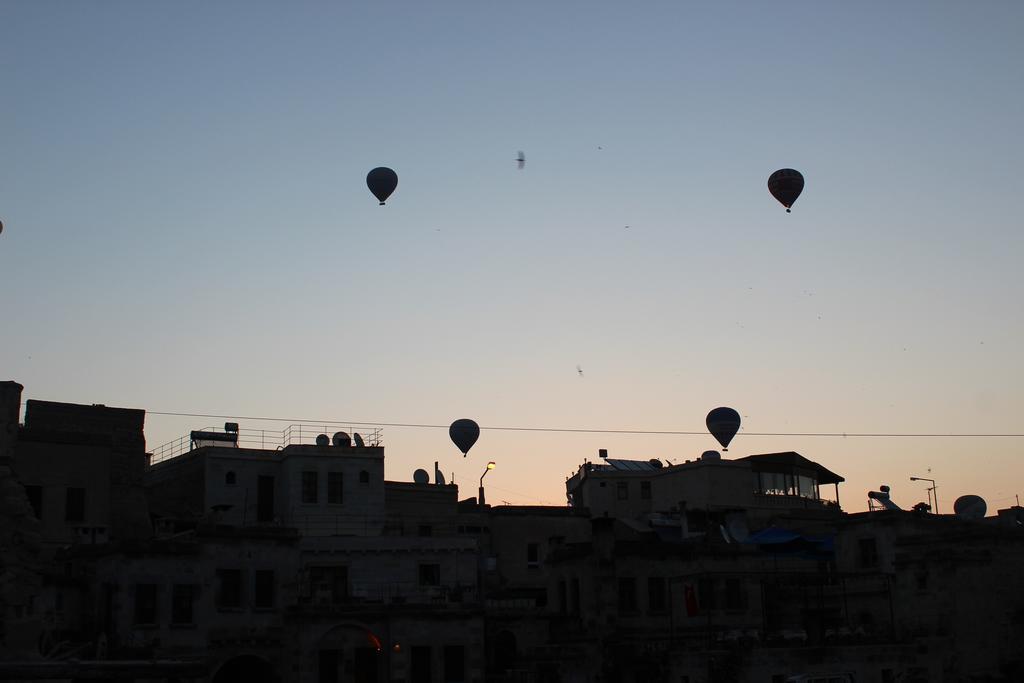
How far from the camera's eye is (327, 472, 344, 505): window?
6788 centimetres

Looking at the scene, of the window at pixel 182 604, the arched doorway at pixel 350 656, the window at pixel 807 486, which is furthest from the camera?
the window at pixel 807 486

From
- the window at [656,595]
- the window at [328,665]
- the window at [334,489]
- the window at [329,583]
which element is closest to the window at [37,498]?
the window at [329,583]

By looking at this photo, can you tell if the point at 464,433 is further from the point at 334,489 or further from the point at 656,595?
the point at 656,595

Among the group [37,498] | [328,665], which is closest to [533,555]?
[328,665]

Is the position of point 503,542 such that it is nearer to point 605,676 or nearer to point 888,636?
point 605,676

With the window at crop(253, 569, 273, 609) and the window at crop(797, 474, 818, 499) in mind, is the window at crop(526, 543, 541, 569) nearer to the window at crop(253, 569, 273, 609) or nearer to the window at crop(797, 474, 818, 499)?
the window at crop(797, 474, 818, 499)

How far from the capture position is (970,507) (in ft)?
228

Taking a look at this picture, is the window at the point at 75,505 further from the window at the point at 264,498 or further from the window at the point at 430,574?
the window at the point at 430,574

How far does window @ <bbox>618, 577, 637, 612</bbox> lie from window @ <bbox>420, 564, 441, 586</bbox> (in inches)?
358

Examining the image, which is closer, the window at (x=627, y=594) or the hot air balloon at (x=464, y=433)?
the window at (x=627, y=594)

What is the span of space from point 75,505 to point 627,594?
28.4 metres

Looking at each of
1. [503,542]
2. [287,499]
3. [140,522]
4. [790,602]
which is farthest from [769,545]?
[140,522]

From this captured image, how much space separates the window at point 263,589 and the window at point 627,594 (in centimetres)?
1688

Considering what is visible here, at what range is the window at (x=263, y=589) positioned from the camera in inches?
2162
